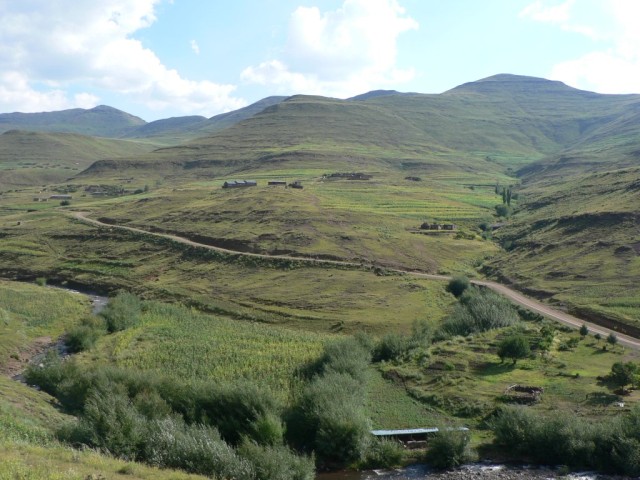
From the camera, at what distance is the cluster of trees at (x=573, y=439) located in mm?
34594

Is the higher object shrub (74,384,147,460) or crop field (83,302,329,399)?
shrub (74,384,147,460)

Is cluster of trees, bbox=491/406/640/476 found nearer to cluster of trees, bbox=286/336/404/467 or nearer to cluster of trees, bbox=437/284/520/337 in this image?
cluster of trees, bbox=286/336/404/467

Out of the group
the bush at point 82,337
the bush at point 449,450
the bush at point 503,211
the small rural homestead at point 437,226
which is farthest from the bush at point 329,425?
the bush at point 503,211

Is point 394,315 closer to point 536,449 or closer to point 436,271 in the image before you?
point 436,271

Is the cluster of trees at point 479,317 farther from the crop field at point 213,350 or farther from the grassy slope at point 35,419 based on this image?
the grassy slope at point 35,419

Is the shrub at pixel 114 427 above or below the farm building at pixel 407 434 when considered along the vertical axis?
above

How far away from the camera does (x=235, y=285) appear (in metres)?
89.1

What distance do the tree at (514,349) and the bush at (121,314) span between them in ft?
150

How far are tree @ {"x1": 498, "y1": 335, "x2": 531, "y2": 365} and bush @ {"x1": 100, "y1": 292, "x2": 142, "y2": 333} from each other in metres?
45.8

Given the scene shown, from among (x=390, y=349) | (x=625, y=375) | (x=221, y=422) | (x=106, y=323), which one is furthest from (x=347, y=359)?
(x=106, y=323)

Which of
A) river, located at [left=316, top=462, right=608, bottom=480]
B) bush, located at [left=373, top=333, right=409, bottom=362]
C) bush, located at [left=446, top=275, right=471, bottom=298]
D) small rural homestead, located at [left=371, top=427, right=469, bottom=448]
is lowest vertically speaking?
river, located at [left=316, top=462, right=608, bottom=480]

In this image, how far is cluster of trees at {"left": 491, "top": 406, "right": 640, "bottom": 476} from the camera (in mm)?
34594

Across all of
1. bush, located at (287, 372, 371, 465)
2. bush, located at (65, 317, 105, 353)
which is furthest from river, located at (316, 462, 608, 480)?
bush, located at (65, 317, 105, 353)

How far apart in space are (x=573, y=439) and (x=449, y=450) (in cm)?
811
